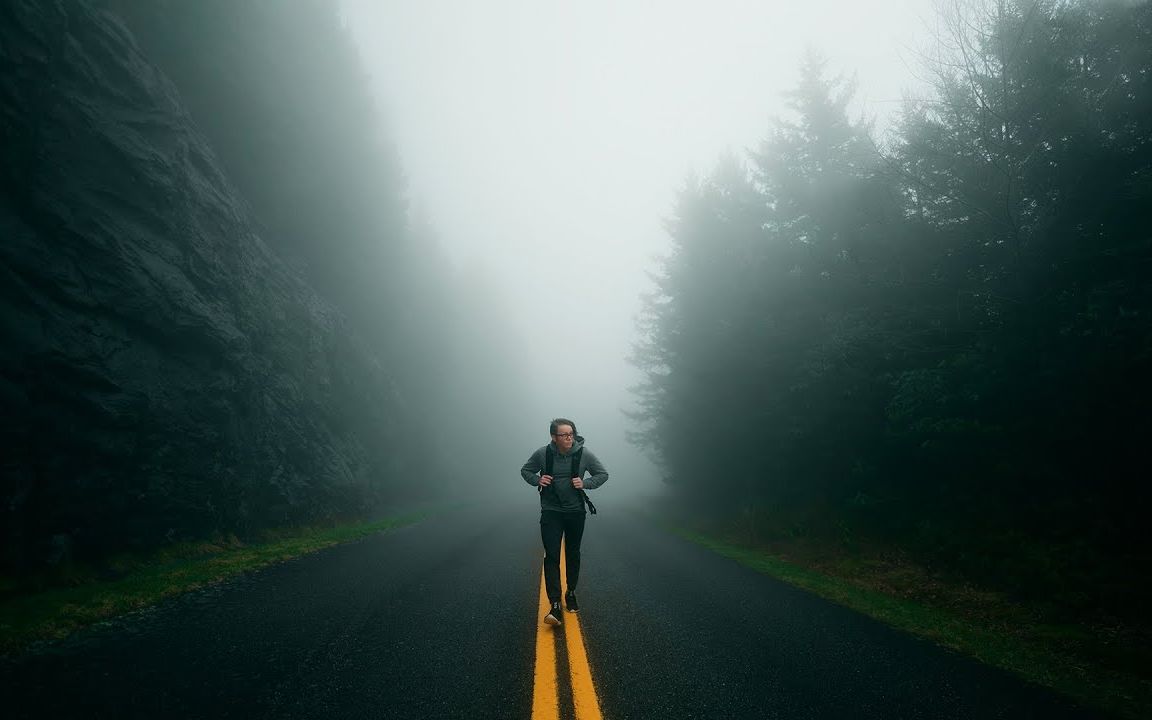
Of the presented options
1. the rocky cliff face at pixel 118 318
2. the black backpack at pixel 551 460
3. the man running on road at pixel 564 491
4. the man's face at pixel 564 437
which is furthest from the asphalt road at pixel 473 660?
the rocky cliff face at pixel 118 318

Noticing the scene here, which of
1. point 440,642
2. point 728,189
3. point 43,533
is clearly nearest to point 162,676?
point 440,642

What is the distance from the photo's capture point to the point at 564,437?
6.04m

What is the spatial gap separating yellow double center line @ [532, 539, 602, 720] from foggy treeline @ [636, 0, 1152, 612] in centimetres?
632

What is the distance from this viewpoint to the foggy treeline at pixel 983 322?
6.82 meters

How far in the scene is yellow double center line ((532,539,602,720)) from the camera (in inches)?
133

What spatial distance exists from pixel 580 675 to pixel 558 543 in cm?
193

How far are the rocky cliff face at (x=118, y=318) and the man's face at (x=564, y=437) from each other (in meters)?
7.99

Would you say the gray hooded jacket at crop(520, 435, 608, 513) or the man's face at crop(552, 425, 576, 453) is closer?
the gray hooded jacket at crop(520, 435, 608, 513)

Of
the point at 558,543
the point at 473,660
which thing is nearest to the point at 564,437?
the point at 558,543

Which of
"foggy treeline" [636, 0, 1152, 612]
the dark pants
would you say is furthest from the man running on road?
"foggy treeline" [636, 0, 1152, 612]

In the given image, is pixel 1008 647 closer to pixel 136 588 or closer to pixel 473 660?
pixel 473 660

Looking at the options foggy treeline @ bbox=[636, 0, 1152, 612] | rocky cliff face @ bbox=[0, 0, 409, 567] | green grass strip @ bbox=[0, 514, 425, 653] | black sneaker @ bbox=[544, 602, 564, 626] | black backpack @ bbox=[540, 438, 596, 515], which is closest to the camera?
green grass strip @ bbox=[0, 514, 425, 653]

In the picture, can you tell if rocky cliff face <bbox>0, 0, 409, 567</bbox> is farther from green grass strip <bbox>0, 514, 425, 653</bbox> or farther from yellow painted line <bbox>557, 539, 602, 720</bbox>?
yellow painted line <bbox>557, 539, 602, 720</bbox>

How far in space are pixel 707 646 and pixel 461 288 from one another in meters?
48.9
